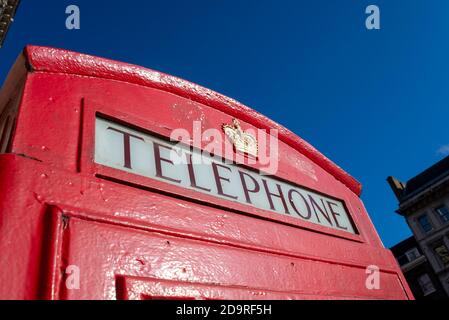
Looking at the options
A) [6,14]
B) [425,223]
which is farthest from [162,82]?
[425,223]

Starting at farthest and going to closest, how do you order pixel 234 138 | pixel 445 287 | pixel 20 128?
pixel 445 287 → pixel 234 138 → pixel 20 128

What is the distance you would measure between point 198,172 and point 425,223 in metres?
25.7

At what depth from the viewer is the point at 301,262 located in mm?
1496

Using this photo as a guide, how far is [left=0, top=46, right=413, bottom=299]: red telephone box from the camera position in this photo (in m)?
0.92

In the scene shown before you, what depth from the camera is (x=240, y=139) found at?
1884mm

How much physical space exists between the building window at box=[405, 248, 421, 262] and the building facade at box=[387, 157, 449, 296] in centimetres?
76

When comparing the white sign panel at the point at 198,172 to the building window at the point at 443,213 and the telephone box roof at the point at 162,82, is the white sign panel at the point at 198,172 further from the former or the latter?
the building window at the point at 443,213

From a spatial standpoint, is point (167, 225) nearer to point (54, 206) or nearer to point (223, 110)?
point (54, 206)

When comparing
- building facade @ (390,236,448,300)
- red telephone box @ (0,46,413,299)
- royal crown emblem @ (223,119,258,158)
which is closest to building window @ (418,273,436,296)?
building facade @ (390,236,448,300)

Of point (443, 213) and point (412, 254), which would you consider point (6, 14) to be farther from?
point (412, 254)

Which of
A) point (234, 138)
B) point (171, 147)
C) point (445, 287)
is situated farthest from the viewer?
point (445, 287)

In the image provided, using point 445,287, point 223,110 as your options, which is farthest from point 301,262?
point 445,287
